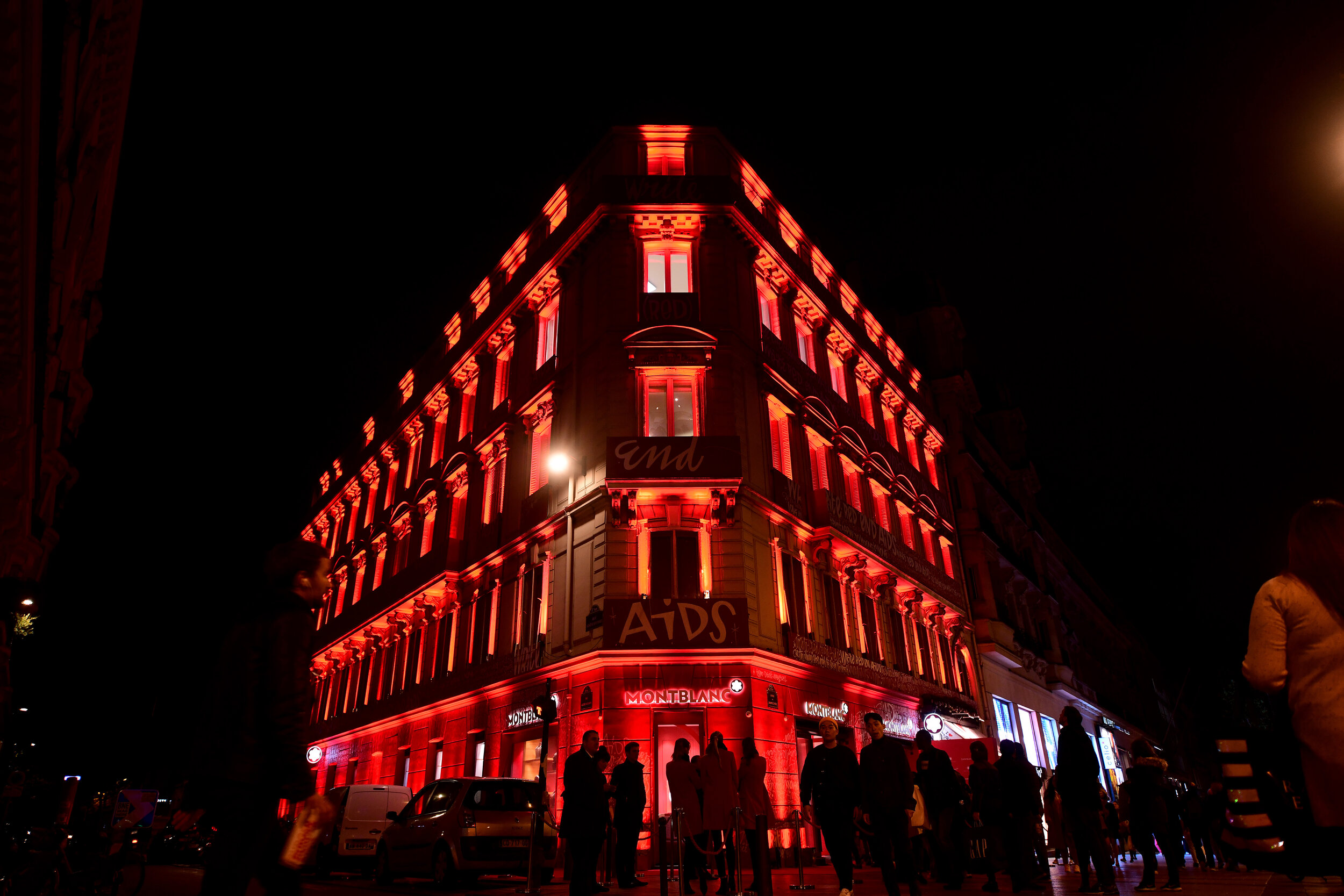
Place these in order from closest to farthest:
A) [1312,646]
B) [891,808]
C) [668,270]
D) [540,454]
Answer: [1312,646], [891,808], [668,270], [540,454]

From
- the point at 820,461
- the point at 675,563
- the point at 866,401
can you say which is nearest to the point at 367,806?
the point at 675,563

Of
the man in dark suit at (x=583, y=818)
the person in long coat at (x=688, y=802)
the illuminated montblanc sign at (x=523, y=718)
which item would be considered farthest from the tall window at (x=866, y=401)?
the man in dark suit at (x=583, y=818)

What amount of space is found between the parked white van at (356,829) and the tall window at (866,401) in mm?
19152

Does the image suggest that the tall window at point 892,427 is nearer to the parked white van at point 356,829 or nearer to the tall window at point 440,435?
the tall window at point 440,435

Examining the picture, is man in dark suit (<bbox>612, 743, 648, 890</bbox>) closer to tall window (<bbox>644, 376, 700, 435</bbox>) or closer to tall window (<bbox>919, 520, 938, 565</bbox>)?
tall window (<bbox>644, 376, 700, 435</bbox>)

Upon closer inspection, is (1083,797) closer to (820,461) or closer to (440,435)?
(820,461)

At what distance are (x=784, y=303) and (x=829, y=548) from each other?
26.3 ft

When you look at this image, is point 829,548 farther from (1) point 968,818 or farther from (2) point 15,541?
(2) point 15,541

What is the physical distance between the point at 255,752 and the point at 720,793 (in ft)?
22.6

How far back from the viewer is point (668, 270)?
22188 millimetres

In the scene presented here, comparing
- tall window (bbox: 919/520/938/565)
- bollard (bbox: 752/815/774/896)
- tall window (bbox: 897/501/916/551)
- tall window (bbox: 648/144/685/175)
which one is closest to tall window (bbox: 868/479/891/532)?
tall window (bbox: 897/501/916/551)

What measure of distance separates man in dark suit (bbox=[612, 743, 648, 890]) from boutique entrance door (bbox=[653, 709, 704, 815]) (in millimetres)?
5179

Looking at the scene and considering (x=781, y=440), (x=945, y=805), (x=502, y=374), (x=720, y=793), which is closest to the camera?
(x=720, y=793)

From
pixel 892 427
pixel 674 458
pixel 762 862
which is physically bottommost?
pixel 762 862
